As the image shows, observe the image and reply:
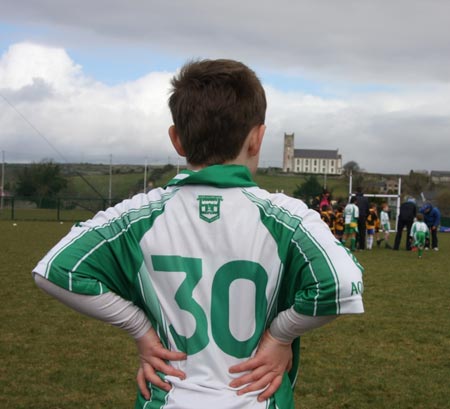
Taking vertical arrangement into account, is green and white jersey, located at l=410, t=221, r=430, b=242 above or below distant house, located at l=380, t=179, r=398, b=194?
below

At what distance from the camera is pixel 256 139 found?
6.27 ft

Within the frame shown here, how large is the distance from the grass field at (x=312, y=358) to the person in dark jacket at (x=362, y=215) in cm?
1023

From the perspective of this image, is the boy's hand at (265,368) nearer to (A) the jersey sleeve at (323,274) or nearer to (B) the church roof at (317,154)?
(A) the jersey sleeve at (323,274)

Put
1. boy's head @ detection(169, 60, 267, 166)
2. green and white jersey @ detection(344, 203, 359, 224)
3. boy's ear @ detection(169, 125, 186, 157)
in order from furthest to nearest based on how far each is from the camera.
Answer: green and white jersey @ detection(344, 203, 359, 224), boy's ear @ detection(169, 125, 186, 157), boy's head @ detection(169, 60, 267, 166)

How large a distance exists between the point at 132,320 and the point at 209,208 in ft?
1.29

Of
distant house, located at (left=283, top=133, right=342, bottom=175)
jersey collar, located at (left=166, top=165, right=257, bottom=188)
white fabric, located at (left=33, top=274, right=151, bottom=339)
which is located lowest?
white fabric, located at (left=33, top=274, right=151, bottom=339)

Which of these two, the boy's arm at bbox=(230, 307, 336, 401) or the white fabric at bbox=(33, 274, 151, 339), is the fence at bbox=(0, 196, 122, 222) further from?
the boy's arm at bbox=(230, 307, 336, 401)

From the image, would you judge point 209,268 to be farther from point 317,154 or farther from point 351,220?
point 317,154

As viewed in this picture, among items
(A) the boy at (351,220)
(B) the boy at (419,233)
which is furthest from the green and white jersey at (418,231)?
(A) the boy at (351,220)

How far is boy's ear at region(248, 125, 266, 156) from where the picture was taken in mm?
1894

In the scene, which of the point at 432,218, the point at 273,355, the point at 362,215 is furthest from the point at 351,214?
the point at 273,355

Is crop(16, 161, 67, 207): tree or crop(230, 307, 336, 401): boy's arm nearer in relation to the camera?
crop(230, 307, 336, 401): boy's arm

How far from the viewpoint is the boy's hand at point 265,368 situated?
68.5 inches

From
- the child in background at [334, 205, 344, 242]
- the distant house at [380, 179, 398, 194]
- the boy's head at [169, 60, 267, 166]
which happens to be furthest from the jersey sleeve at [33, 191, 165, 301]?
the distant house at [380, 179, 398, 194]
